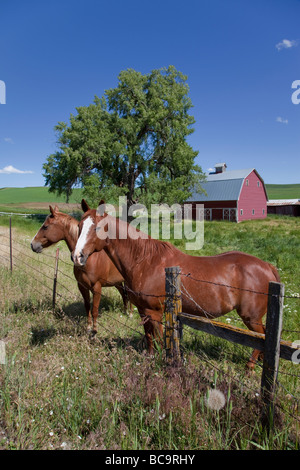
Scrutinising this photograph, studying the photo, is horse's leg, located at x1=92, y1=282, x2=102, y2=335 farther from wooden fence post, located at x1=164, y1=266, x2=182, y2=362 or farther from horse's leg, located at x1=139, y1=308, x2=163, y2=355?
wooden fence post, located at x1=164, y1=266, x2=182, y2=362

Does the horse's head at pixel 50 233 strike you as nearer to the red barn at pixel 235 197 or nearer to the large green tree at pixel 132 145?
the large green tree at pixel 132 145

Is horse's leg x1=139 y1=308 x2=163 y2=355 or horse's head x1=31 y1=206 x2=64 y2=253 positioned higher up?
horse's head x1=31 y1=206 x2=64 y2=253

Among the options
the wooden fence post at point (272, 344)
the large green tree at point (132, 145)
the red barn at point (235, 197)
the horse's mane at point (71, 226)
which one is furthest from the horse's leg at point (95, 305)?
the red barn at point (235, 197)

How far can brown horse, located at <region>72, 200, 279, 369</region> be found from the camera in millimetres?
3766

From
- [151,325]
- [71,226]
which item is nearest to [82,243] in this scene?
[151,325]

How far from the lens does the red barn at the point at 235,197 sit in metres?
35.5

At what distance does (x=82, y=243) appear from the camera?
147 inches

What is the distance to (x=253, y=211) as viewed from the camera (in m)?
38.1

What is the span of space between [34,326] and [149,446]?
127 inches

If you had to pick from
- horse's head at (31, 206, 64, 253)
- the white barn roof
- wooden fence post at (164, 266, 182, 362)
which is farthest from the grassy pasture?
the white barn roof

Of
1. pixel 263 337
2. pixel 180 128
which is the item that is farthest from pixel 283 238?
pixel 263 337

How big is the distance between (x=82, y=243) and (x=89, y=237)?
137mm

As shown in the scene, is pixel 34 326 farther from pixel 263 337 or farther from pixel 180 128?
pixel 180 128

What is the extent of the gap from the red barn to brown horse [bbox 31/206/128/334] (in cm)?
2994
